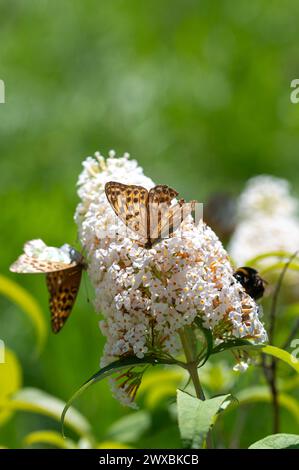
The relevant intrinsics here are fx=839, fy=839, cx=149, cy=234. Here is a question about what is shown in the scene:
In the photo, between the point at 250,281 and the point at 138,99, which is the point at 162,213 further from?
the point at 138,99

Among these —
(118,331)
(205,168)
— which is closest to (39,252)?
(118,331)

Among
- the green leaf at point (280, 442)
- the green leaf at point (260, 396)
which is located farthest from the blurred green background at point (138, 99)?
the green leaf at point (280, 442)

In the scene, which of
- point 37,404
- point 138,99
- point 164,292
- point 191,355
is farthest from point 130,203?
point 138,99

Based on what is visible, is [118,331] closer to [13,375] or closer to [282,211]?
[13,375]

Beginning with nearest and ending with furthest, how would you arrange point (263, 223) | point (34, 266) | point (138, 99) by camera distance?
point (34, 266) → point (263, 223) → point (138, 99)

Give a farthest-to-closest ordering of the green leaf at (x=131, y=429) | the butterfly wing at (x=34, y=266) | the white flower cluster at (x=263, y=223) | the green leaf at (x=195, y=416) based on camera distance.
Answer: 1. the white flower cluster at (x=263, y=223)
2. the green leaf at (x=131, y=429)
3. the butterfly wing at (x=34, y=266)
4. the green leaf at (x=195, y=416)

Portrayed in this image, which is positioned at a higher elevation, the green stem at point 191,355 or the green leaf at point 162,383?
the green stem at point 191,355

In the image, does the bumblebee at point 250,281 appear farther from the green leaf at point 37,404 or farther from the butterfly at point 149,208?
the green leaf at point 37,404
